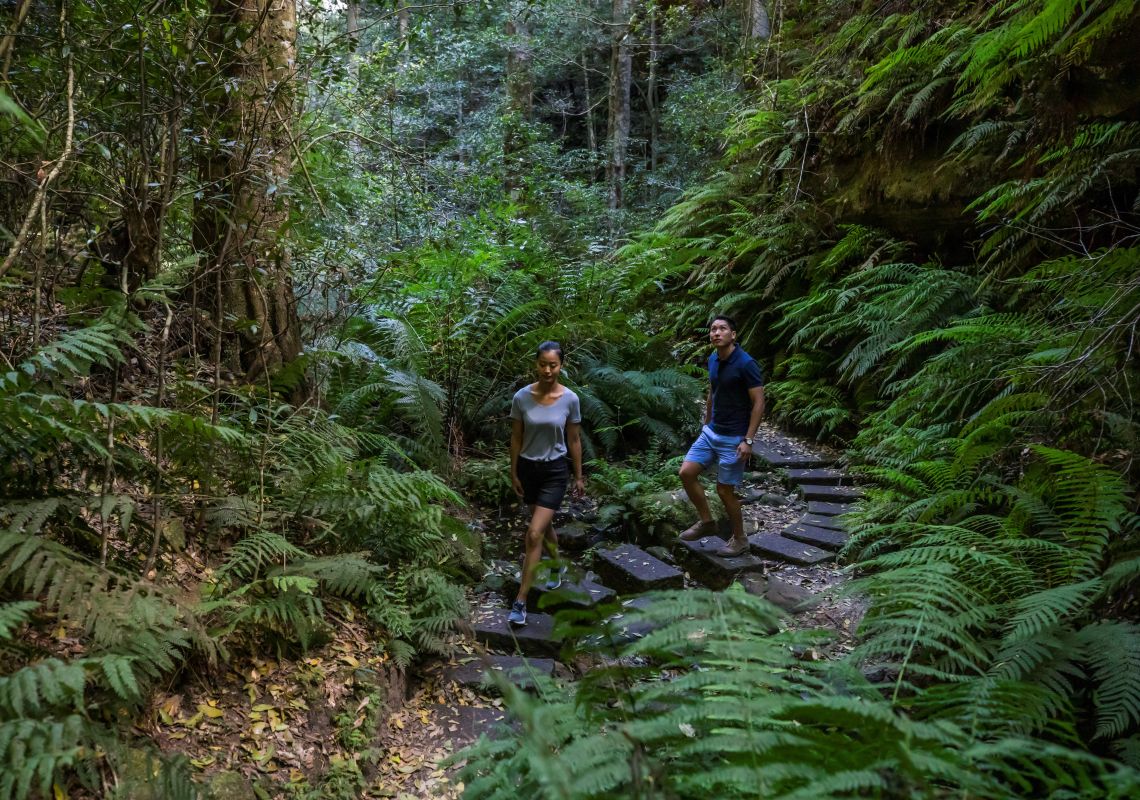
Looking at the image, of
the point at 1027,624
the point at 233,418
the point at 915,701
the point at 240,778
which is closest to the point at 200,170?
the point at 233,418

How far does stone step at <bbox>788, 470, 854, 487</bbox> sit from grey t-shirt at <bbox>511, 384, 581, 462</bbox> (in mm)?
2750

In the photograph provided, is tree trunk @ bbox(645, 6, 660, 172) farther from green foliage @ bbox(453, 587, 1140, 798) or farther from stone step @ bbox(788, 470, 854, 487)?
green foliage @ bbox(453, 587, 1140, 798)

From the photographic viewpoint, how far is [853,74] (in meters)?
8.18

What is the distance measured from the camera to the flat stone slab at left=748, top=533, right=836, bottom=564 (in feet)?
16.5

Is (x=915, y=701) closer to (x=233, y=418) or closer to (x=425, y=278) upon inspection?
(x=233, y=418)

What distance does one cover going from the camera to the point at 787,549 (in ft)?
17.1

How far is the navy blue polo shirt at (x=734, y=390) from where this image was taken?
5105 millimetres

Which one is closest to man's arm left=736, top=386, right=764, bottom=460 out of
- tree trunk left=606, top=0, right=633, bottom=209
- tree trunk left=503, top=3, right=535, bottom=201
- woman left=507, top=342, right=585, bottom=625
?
woman left=507, top=342, right=585, bottom=625

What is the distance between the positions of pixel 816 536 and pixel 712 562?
2.90 feet

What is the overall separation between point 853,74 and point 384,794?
28.6 feet

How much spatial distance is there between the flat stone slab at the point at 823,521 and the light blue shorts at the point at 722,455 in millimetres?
831

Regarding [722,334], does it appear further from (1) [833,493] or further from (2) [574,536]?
(2) [574,536]

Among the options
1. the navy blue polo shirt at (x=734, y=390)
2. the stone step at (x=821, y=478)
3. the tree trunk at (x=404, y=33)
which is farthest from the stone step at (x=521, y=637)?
the tree trunk at (x=404, y=33)

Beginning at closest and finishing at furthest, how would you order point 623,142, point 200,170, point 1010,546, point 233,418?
point 1010,546 < point 233,418 < point 200,170 < point 623,142
